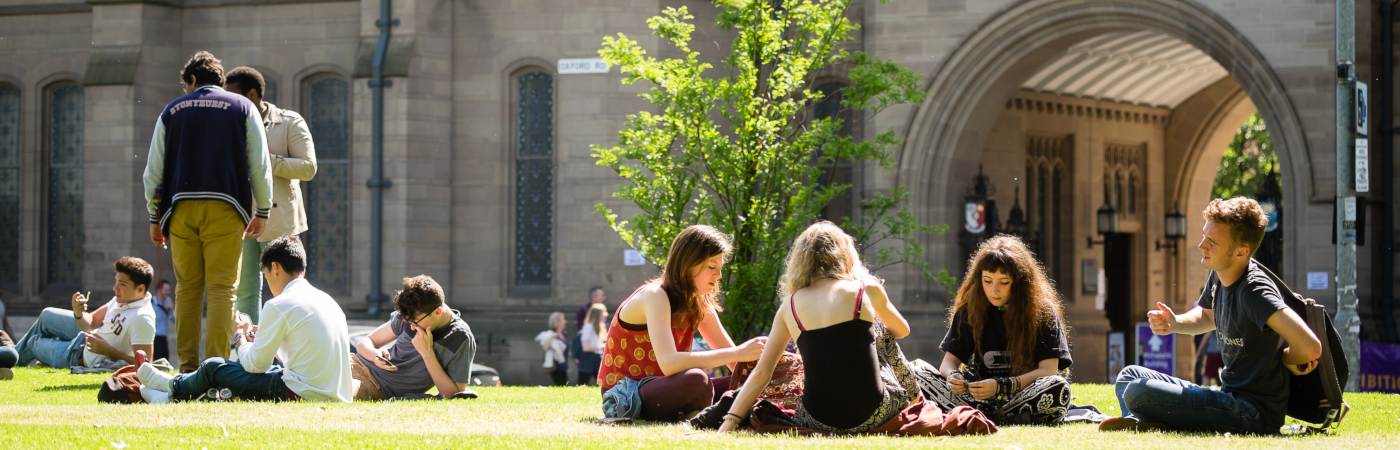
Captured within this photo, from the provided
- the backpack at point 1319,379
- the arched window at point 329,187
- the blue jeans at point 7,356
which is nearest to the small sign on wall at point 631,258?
the arched window at point 329,187

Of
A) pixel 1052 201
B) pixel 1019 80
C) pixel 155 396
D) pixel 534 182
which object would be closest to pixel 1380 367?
pixel 1019 80

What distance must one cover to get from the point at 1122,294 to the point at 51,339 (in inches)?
631

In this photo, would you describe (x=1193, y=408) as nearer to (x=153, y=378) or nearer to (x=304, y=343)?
(x=304, y=343)

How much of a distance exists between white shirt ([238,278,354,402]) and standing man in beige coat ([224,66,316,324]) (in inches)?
53.1

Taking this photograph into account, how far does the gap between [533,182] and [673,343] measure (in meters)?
15.4

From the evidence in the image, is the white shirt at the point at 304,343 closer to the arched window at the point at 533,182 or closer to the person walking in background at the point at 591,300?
the person walking in background at the point at 591,300

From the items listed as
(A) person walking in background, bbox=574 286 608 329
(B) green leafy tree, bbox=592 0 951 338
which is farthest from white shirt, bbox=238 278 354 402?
(A) person walking in background, bbox=574 286 608 329

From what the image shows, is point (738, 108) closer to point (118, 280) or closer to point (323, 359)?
point (118, 280)

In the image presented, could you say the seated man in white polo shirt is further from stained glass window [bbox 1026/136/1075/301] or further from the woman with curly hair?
stained glass window [bbox 1026/136/1075/301]

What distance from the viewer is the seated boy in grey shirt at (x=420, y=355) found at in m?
13.0

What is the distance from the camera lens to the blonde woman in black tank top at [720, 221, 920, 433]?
31.2 feet

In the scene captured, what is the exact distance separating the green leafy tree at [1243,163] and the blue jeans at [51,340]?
29951mm

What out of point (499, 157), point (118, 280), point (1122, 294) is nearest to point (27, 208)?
point (499, 157)

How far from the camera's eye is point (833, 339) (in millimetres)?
9531
